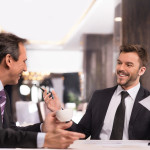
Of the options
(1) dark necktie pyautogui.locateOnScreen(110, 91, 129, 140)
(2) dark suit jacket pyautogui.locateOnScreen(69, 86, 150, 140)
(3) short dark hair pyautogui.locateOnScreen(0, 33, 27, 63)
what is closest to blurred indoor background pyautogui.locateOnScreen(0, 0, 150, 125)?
(2) dark suit jacket pyautogui.locateOnScreen(69, 86, 150, 140)

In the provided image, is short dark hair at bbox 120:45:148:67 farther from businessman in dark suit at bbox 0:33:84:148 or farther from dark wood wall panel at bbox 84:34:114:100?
dark wood wall panel at bbox 84:34:114:100

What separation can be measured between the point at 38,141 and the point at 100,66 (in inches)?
354

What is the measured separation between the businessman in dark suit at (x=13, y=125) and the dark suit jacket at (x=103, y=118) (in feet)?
2.22

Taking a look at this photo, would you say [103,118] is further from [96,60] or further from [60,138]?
[96,60]

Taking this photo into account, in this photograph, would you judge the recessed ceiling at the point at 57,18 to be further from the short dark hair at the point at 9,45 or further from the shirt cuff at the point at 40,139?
the shirt cuff at the point at 40,139

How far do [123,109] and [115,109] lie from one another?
14 centimetres

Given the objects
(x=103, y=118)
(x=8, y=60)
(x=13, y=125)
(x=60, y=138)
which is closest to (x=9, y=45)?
(x=8, y=60)

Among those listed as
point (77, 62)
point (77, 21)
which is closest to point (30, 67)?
point (77, 62)

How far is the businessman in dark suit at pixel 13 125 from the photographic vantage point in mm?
1803

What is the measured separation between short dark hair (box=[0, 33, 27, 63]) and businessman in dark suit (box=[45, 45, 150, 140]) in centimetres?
59

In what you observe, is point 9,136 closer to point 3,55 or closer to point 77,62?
point 3,55

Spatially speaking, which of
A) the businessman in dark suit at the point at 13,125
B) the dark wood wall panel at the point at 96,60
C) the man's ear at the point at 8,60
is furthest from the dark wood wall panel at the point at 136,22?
the dark wood wall panel at the point at 96,60

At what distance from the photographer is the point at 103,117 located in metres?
2.97

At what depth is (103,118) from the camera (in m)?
2.96
